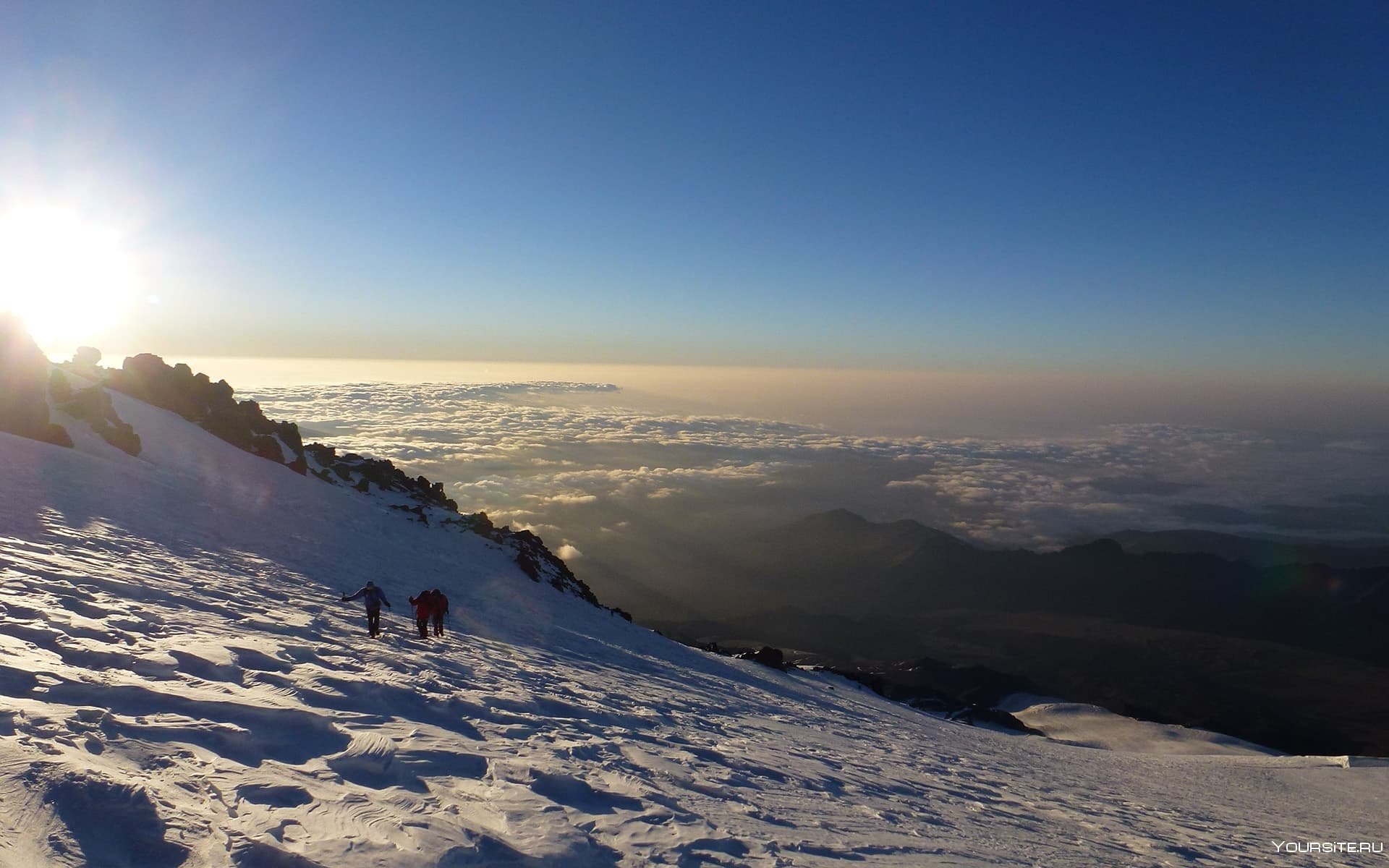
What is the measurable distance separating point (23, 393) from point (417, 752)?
2894 cm

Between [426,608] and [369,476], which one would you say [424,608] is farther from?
[369,476]

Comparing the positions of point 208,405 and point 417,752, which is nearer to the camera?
point 417,752

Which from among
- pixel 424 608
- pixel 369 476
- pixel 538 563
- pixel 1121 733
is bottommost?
pixel 1121 733

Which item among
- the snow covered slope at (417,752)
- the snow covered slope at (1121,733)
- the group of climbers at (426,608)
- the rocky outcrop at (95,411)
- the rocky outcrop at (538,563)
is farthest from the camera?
the snow covered slope at (1121,733)

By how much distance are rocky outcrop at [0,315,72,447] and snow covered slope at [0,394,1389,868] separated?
272 centimetres

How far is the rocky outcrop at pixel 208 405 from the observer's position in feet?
125

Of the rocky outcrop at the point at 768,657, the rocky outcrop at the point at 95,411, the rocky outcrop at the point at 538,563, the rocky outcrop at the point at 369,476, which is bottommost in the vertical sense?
the rocky outcrop at the point at 768,657

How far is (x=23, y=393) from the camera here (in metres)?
24.5

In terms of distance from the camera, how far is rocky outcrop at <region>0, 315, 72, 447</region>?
23578mm

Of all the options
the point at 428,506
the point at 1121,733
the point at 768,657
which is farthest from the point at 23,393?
the point at 1121,733

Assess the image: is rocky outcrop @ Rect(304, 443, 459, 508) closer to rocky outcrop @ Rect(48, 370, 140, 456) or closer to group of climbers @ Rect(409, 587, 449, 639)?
rocky outcrop @ Rect(48, 370, 140, 456)

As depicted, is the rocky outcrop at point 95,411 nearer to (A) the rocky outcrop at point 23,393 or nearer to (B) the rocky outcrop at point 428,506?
(A) the rocky outcrop at point 23,393

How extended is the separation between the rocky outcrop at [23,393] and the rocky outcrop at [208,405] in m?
10.6

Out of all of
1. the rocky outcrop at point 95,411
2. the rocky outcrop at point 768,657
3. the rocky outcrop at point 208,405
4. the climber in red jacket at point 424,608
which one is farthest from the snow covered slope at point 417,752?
the rocky outcrop at point 208,405
